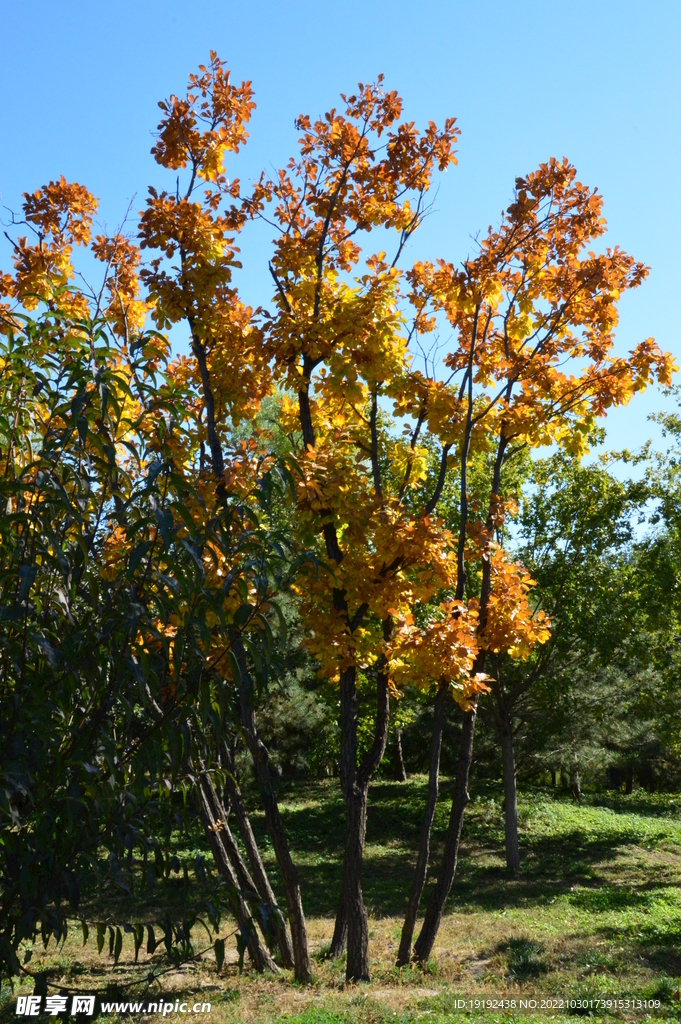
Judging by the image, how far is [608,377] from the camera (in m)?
7.35

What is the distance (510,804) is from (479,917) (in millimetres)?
3726

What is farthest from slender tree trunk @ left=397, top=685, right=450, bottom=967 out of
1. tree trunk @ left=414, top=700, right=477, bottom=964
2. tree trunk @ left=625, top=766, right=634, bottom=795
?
tree trunk @ left=625, top=766, right=634, bottom=795

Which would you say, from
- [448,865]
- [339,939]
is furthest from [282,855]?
[448,865]

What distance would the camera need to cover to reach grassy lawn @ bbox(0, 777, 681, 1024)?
5.97 meters

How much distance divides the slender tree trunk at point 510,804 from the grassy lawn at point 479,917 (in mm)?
281

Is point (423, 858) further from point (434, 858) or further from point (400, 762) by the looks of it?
point (400, 762)

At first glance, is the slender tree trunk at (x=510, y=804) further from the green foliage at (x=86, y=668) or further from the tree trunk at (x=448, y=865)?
the green foliage at (x=86, y=668)

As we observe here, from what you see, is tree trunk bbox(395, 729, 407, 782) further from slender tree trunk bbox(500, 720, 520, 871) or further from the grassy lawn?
slender tree trunk bbox(500, 720, 520, 871)

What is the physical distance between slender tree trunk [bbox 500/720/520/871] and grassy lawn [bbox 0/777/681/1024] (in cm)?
28

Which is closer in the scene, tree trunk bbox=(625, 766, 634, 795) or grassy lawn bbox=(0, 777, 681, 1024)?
grassy lawn bbox=(0, 777, 681, 1024)

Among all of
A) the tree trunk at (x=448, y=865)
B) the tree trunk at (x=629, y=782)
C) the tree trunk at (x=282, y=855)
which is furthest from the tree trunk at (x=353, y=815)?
the tree trunk at (x=629, y=782)

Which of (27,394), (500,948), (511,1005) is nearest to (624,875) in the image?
(500,948)

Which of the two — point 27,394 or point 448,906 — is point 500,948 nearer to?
point 448,906

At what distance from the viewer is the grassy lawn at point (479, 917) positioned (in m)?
5.97
